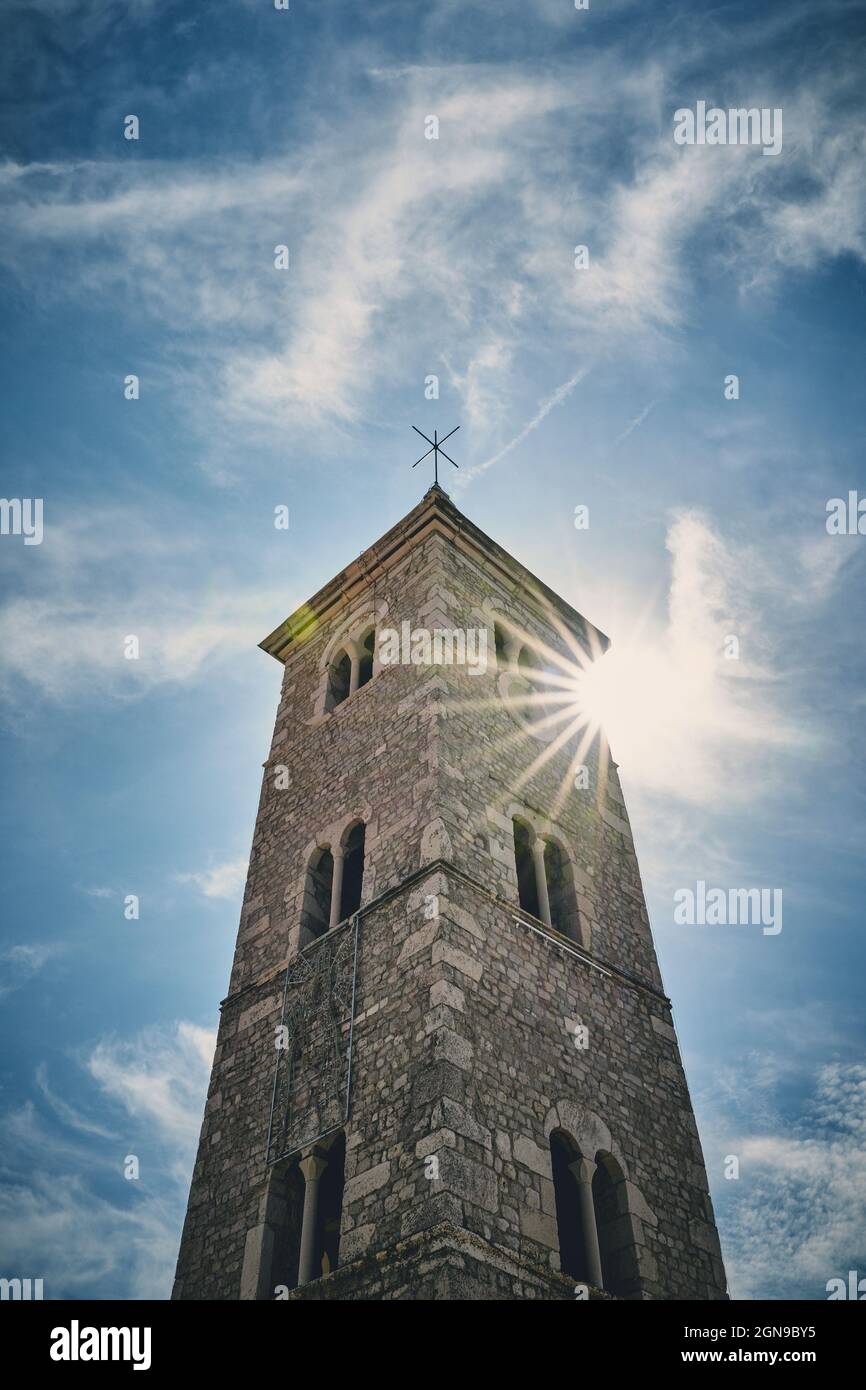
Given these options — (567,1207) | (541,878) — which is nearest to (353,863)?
(541,878)

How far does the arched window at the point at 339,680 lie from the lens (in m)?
16.7

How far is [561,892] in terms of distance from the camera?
1354cm

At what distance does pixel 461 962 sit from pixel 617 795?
6704 millimetres

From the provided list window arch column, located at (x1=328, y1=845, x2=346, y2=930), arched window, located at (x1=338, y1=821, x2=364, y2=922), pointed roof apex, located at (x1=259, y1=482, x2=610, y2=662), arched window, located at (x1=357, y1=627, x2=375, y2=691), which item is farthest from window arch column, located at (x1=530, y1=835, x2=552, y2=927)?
pointed roof apex, located at (x1=259, y1=482, x2=610, y2=662)

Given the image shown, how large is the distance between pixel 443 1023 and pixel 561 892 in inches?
167

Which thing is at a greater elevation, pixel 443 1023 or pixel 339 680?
pixel 339 680

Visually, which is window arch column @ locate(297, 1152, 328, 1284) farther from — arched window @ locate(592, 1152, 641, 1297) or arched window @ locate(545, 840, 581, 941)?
arched window @ locate(545, 840, 581, 941)

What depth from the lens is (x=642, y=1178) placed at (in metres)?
10.6

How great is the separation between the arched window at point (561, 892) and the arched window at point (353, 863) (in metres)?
2.56

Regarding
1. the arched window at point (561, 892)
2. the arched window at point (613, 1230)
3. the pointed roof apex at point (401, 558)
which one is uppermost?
the pointed roof apex at point (401, 558)

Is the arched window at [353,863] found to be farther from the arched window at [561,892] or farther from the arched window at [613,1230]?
the arched window at [613,1230]

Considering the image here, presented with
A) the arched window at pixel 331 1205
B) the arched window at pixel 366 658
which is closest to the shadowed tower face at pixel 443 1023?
the arched window at pixel 331 1205

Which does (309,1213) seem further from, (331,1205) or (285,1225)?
(285,1225)
